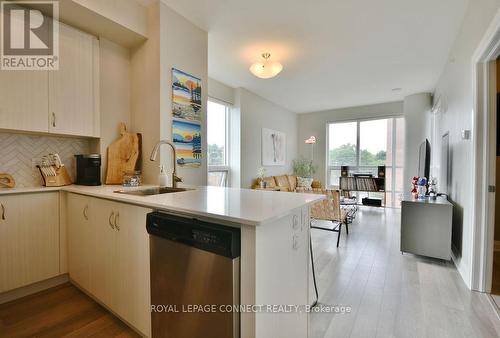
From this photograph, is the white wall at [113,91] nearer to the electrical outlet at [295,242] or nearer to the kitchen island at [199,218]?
the kitchen island at [199,218]

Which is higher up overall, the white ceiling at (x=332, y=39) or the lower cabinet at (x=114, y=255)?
the white ceiling at (x=332, y=39)

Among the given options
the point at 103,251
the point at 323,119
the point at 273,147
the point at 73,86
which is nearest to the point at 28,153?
the point at 73,86

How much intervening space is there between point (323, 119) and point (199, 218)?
6971 mm

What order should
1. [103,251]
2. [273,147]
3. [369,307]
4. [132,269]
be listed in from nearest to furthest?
1. [132,269]
2. [103,251]
3. [369,307]
4. [273,147]

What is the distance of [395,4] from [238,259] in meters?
3.00

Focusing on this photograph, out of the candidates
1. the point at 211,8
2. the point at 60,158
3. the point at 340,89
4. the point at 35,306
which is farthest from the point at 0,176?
the point at 340,89

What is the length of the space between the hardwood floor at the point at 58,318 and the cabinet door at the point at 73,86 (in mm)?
1489

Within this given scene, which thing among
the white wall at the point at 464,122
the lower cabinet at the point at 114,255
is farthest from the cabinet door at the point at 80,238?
the white wall at the point at 464,122

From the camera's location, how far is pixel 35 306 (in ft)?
6.18

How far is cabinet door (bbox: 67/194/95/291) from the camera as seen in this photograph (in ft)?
6.13

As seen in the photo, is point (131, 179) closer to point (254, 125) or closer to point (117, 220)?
point (117, 220)

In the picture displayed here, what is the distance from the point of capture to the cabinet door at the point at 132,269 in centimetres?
141

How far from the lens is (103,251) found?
5.63 ft

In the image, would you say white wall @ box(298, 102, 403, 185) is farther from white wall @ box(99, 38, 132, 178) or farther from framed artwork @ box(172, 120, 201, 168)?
white wall @ box(99, 38, 132, 178)
